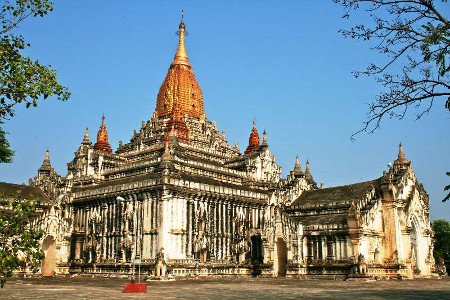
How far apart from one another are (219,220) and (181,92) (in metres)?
31.5

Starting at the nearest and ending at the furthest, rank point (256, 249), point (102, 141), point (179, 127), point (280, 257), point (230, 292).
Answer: point (230, 292), point (280, 257), point (256, 249), point (179, 127), point (102, 141)

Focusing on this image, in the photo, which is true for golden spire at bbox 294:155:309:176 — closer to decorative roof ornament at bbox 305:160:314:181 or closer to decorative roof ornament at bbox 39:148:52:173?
decorative roof ornament at bbox 305:160:314:181

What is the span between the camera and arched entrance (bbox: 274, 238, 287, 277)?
2331 inches

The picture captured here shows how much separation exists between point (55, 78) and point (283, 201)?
50.5 metres

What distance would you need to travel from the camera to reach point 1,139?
115 feet

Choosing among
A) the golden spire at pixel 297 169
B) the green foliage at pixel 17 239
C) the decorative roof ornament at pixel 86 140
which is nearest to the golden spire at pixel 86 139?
the decorative roof ornament at pixel 86 140

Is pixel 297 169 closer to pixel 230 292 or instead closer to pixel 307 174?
pixel 307 174

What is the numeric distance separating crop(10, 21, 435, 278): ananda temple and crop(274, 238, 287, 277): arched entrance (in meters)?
0.12

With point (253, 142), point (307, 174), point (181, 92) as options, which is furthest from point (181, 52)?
point (307, 174)

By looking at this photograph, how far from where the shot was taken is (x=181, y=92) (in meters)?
86.5

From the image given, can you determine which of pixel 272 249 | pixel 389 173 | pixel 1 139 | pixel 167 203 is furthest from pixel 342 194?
pixel 1 139

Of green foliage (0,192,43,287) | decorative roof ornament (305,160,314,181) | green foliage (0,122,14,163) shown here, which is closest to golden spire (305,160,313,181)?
decorative roof ornament (305,160,314,181)

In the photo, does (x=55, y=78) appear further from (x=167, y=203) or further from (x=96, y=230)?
(x=96, y=230)

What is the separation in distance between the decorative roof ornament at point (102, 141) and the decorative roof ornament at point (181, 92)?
9.22m
